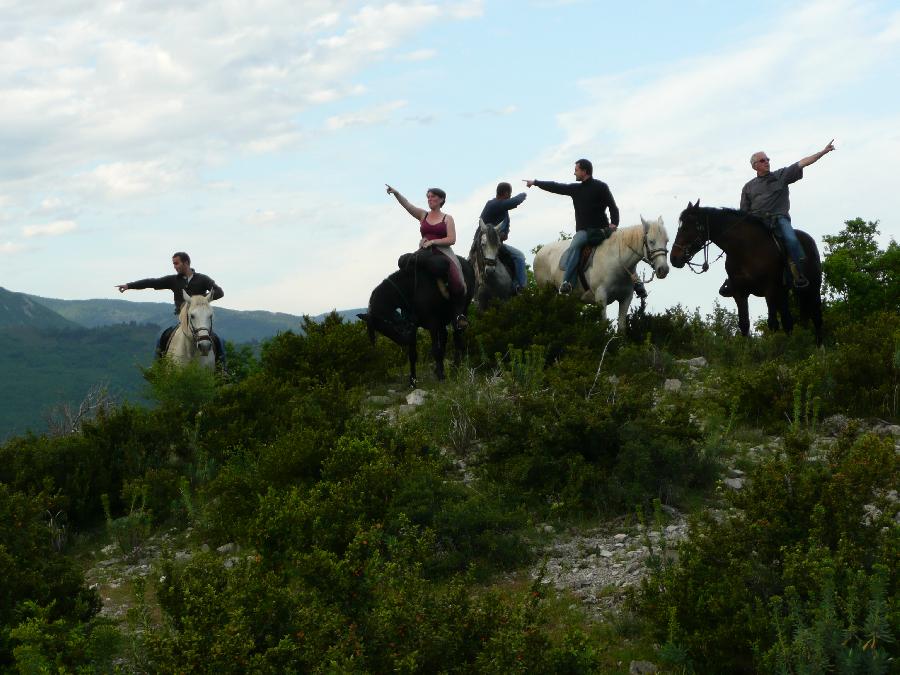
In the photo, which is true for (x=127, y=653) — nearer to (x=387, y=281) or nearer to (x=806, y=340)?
(x=387, y=281)

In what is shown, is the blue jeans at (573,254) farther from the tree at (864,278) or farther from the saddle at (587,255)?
the tree at (864,278)

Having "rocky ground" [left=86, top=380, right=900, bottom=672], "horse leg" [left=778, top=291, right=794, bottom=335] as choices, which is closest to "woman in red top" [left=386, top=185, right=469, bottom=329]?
"rocky ground" [left=86, top=380, right=900, bottom=672]

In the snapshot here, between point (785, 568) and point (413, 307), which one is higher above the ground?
point (413, 307)

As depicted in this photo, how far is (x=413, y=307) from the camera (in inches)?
538

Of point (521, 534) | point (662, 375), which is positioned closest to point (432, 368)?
point (662, 375)

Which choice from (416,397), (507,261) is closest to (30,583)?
(416,397)

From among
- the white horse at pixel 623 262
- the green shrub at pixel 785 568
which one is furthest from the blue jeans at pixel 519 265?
the green shrub at pixel 785 568

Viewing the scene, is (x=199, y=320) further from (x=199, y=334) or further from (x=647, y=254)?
(x=647, y=254)

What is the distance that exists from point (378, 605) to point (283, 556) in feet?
5.64

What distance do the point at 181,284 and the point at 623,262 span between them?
6324 mm

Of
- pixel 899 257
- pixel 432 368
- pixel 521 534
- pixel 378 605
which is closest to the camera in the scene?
pixel 378 605

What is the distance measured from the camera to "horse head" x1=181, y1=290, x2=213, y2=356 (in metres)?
12.7

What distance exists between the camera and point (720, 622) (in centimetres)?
541

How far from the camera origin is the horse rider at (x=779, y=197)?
13648 millimetres
